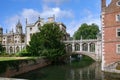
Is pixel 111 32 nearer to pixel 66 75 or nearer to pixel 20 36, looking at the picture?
pixel 66 75

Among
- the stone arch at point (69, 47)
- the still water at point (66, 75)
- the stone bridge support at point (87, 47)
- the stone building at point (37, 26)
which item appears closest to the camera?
the still water at point (66, 75)

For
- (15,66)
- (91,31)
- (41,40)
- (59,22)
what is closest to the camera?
(15,66)

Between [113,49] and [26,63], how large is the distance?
11.3m

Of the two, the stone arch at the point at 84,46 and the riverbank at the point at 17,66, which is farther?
the stone arch at the point at 84,46

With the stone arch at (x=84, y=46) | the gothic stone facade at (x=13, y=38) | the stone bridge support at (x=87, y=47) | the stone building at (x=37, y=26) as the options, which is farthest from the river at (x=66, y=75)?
the gothic stone facade at (x=13, y=38)

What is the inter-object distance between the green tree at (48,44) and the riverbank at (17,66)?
4.38 metres

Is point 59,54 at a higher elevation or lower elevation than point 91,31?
lower

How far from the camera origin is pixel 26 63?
26.5 metres

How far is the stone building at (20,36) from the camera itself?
54875 millimetres

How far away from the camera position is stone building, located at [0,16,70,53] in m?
54.9

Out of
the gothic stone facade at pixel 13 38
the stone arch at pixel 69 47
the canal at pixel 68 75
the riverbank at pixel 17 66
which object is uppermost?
the gothic stone facade at pixel 13 38

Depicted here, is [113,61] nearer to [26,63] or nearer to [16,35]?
[26,63]

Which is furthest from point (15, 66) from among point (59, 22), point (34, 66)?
point (59, 22)

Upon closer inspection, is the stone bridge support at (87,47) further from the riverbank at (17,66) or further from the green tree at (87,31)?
the green tree at (87,31)
